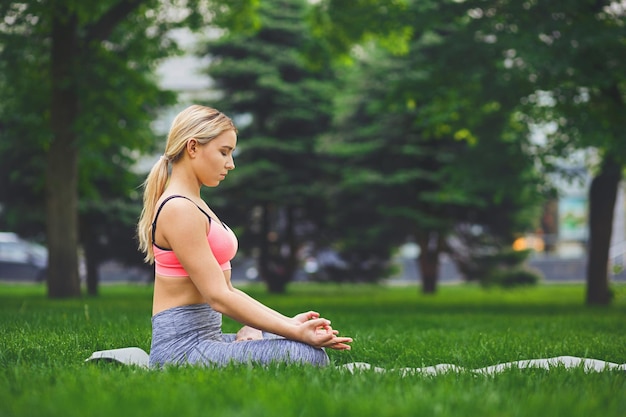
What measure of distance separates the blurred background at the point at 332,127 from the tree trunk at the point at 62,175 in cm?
3

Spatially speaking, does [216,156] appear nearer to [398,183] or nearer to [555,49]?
[555,49]

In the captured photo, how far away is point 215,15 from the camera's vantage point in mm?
19359

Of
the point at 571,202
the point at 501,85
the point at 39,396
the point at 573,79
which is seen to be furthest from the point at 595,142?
the point at 571,202

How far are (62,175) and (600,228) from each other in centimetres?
1133

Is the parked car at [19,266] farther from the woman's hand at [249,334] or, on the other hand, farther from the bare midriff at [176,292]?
the bare midriff at [176,292]

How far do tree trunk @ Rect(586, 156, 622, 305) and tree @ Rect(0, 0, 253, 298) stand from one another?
930cm

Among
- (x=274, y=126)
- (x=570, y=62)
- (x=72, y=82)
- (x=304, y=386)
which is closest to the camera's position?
(x=304, y=386)

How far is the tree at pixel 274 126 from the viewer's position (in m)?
26.7

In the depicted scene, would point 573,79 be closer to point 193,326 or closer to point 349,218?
point 193,326

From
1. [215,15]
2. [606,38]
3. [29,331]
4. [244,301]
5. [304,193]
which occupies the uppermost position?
[215,15]

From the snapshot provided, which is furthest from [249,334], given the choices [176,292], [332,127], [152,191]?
[332,127]

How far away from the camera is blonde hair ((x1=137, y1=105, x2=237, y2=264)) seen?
4629 millimetres

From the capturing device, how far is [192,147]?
4688 mm

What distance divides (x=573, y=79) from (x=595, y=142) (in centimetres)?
131
